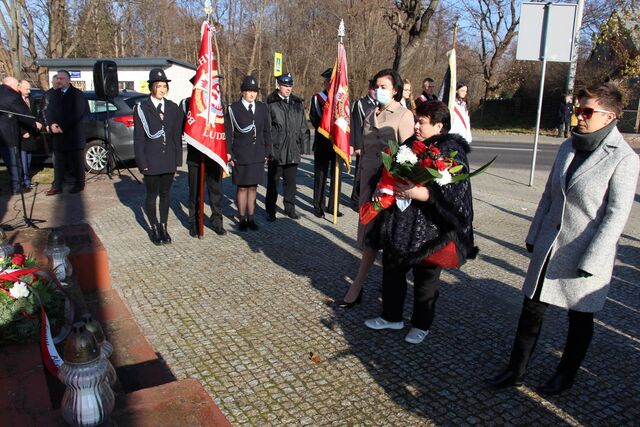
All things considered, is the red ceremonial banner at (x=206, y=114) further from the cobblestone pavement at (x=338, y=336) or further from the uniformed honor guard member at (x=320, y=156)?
the uniformed honor guard member at (x=320, y=156)


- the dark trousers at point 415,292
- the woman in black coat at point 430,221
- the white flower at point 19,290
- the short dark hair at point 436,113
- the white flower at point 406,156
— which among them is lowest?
the dark trousers at point 415,292

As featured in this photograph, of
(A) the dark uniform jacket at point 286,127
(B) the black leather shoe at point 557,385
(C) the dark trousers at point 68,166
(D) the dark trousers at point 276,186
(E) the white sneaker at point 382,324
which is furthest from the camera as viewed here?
(C) the dark trousers at point 68,166

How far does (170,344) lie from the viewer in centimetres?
393

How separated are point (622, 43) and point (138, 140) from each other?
1113 inches

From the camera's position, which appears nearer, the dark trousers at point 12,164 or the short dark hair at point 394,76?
the short dark hair at point 394,76

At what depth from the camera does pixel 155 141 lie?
623 centimetres

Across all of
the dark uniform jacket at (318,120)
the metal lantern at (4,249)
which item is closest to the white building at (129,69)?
the dark uniform jacket at (318,120)

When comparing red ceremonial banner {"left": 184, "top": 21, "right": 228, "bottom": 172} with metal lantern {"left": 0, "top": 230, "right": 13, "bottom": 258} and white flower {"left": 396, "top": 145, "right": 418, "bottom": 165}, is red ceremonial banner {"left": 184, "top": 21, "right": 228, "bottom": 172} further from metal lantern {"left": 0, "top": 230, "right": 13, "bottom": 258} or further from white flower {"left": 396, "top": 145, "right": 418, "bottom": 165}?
white flower {"left": 396, "top": 145, "right": 418, "bottom": 165}

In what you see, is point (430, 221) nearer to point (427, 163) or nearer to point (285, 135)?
point (427, 163)

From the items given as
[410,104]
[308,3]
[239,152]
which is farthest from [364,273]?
[308,3]

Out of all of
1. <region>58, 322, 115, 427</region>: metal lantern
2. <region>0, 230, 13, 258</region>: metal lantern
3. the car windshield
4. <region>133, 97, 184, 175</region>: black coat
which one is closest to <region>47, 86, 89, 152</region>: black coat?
the car windshield

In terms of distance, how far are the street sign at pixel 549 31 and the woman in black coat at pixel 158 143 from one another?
21.0 ft

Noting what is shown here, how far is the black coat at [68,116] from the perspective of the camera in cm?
905

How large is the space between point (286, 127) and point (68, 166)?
15.3 feet
